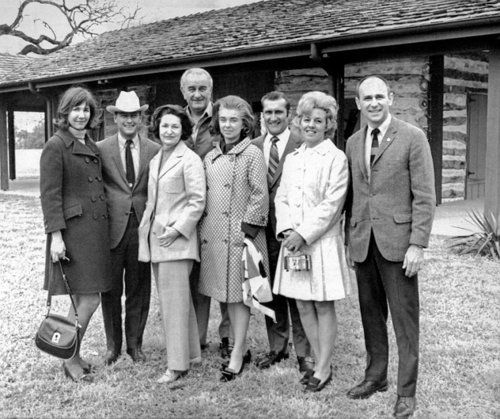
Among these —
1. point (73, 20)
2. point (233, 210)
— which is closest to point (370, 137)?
point (233, 210)

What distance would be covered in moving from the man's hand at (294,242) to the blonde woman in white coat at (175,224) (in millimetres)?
586

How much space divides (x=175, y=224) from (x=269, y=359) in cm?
113

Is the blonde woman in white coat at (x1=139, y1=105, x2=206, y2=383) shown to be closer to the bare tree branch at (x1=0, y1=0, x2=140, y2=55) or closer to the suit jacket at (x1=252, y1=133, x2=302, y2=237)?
the suit jacket at (x1=252, y1=133, x2=302, y2=237)

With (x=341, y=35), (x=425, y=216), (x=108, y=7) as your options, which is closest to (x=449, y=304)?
(x=425, y=216)

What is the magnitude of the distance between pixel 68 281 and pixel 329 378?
5.55ft

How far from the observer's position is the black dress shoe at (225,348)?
4.32 meters

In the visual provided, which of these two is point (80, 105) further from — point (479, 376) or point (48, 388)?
point (479, 376)

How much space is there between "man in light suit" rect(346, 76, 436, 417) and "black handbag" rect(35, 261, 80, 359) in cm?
172

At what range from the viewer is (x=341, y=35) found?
29.3 ft

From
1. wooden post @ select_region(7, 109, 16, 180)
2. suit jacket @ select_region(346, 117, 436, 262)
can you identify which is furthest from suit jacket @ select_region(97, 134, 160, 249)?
wooden post @ select_region(7, 109, 16, 180)

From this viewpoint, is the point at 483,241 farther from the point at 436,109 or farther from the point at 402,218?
the point at 402,218

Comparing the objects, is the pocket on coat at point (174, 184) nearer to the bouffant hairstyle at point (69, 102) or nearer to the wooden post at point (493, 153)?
the bouffant hairstyle at point (69, 102)

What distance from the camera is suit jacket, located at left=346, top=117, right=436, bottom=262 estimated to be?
326 cm

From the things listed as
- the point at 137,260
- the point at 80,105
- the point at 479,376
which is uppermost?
the point at 80,105
